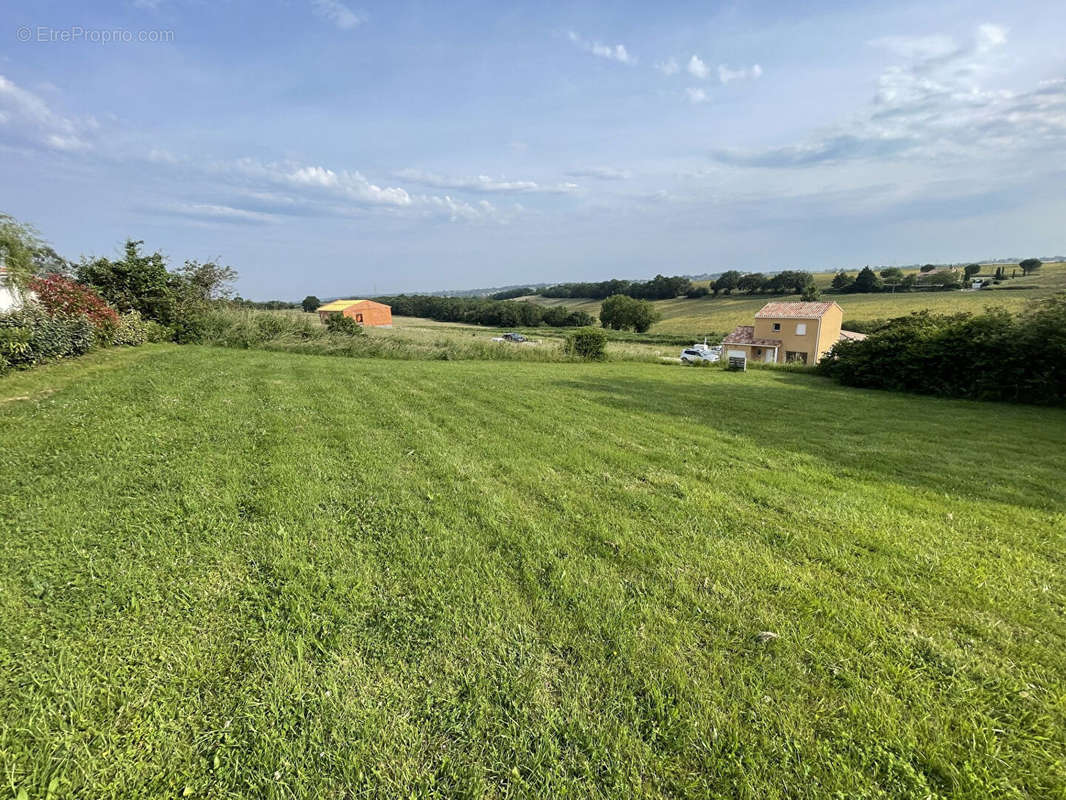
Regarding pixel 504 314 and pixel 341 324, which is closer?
pixel 341 324

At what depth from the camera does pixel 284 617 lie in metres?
2.34

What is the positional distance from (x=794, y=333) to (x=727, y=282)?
45.6 metres

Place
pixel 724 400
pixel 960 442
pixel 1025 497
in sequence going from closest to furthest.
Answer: pixel 1025 497 → pixel 960 442 → pixel 724 400

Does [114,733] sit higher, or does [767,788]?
[114,733]

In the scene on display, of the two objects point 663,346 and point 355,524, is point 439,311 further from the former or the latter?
point 355,524

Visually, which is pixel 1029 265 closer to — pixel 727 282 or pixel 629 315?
pixel 727 282

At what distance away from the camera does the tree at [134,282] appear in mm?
14195

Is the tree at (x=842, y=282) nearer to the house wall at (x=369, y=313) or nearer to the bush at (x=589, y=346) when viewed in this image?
the bush at (x=589, y=346)

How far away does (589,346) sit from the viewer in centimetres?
1944

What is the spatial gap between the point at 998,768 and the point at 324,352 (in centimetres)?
1816

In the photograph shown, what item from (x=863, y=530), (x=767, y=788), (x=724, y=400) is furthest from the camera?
(x=724, y=400)

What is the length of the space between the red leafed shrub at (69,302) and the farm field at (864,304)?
48.6 m

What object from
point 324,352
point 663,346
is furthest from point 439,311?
point 324,352

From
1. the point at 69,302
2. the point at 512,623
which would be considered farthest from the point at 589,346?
the point at 512,623
